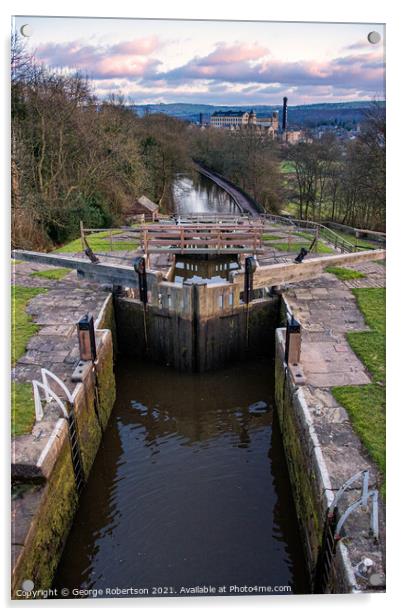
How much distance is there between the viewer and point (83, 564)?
6156mm

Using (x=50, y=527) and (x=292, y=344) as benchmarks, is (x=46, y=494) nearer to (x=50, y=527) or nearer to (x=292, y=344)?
(x=50, y=527)

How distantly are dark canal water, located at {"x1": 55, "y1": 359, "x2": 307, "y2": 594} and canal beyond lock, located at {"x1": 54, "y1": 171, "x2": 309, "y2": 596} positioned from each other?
0.02 m

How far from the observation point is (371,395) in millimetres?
7078

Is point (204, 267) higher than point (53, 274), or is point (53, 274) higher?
point (204, 267)

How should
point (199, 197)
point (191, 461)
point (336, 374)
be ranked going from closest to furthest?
point (336, 374) → point (191, 461) → point (199, 197)

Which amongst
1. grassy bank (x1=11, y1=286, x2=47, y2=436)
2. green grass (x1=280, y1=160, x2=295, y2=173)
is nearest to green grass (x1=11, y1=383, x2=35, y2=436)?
grassy bank (x1=11, y1=286, x2=47, y2=436)

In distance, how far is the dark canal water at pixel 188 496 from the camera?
19.6 feet

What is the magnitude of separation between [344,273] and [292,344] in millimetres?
5716

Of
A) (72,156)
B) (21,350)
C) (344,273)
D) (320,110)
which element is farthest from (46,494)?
(72,156)

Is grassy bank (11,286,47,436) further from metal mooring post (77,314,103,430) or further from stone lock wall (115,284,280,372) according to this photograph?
stone lock wall (115,284,280,372)

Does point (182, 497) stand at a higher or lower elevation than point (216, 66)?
lower

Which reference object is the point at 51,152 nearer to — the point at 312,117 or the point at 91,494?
the point at 312,117
